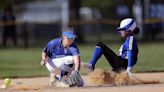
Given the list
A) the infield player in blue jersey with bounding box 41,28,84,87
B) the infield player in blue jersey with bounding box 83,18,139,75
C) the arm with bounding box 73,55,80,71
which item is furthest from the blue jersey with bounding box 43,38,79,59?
the infield player in blue jersey with bounding box 83,18,139,75

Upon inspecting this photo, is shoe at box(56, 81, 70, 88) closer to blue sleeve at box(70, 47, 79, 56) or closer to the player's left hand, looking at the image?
the player's left hand

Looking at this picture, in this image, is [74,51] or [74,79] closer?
[74,79]

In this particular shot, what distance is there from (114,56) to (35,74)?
333cm

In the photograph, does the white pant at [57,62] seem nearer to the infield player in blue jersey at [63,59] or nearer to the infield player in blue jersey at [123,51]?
the infield player in blue jersey at [63,59]

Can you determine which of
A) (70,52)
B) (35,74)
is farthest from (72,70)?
(35,74)

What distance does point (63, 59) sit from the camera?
9.94m

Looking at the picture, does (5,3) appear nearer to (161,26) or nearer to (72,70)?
(161,26)

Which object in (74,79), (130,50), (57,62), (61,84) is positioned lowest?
(61,84)

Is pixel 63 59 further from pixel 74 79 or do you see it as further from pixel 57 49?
pixel 74 79

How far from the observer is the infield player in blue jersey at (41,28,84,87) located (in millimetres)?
9634

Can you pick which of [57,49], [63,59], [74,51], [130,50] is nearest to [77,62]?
[74,51]

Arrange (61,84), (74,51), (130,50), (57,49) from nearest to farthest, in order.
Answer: (74,51), (61,84), (57,49), (130,50)

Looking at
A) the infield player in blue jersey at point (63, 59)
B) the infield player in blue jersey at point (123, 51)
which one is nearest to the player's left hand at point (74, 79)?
the infield player in blue jersey at point (63, 59)

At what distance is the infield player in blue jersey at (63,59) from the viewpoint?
379 inches
